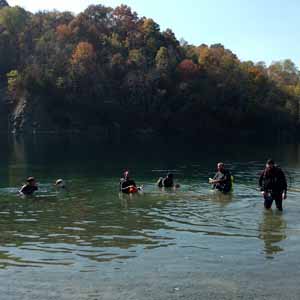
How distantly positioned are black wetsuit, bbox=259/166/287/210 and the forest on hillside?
4048 inches

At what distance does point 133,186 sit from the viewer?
94.2 feet

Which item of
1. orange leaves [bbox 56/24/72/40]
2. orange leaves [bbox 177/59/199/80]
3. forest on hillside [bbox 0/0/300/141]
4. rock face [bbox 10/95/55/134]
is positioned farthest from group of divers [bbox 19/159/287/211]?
orange leaves [bbox 56/24/72/40]

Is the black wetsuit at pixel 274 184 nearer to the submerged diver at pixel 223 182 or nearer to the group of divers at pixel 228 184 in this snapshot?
the group of divers at pixel 228 184

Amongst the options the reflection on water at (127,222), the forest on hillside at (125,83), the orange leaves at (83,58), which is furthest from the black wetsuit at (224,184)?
the orange leaves at (83,58)

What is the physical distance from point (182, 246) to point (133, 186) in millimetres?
13240

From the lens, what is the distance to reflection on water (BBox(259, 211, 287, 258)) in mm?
15197

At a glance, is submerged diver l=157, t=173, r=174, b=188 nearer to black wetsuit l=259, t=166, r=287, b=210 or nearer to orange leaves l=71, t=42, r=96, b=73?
black wetsuit l=259, t=166, r=287, b=210

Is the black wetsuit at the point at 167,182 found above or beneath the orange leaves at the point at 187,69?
beneath

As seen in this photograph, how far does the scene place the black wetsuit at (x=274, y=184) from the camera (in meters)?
21.2

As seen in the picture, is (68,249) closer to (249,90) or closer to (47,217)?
(47,217)

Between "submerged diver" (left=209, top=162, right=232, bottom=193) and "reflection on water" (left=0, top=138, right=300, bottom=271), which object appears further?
"submerged diver" (left=209, top=162, right=232, bottom=193)

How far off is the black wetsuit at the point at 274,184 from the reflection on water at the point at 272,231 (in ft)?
2.18

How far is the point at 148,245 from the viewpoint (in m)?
15.9

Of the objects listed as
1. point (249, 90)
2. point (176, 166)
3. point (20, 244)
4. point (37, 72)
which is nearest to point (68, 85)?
point (37, 72)
